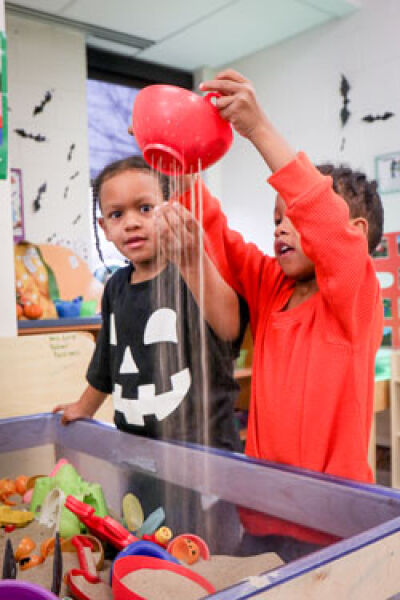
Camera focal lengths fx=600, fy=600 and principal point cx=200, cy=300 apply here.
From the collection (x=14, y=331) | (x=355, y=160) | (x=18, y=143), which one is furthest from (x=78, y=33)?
(x=14, y=331)

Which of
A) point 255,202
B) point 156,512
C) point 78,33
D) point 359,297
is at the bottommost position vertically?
point 156,512

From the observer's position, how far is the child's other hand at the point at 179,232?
2.68 feet

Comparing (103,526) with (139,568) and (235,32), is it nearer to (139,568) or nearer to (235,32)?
(139,568)

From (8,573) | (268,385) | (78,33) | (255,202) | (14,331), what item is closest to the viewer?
Answer: (8,573)

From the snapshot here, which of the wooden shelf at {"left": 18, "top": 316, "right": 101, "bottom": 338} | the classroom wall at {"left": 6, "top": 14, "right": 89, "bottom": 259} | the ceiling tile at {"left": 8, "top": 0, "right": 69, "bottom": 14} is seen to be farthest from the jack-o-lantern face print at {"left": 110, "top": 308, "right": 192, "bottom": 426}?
the ceiling tile at {"left": 8, "top": 0, "right": 69, "bottom": 14}

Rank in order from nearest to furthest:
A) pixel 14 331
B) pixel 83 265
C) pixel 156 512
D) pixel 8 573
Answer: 1. pixel 8 573
2. pixel 156 512
3. pixel 14 331
4. pixel 83 265

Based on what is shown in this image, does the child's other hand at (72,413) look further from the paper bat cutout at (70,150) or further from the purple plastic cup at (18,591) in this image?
the paper bat cutout at (70,150)

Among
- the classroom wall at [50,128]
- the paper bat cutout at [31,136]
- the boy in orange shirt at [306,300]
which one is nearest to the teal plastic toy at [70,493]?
the boy in orange shirt at [306,300]

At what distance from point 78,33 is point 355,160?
4.56 feet

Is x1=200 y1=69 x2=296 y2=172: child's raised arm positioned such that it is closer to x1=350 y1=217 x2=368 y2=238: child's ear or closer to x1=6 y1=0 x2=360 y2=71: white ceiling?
x1=350 y1=217 x2=368 y2=238: child's ear

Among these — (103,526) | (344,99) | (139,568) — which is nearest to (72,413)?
(103,526)

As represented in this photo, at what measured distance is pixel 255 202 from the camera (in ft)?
10.3

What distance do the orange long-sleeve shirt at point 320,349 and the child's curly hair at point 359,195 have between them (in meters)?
0.14

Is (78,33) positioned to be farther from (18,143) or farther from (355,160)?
(355,160)
